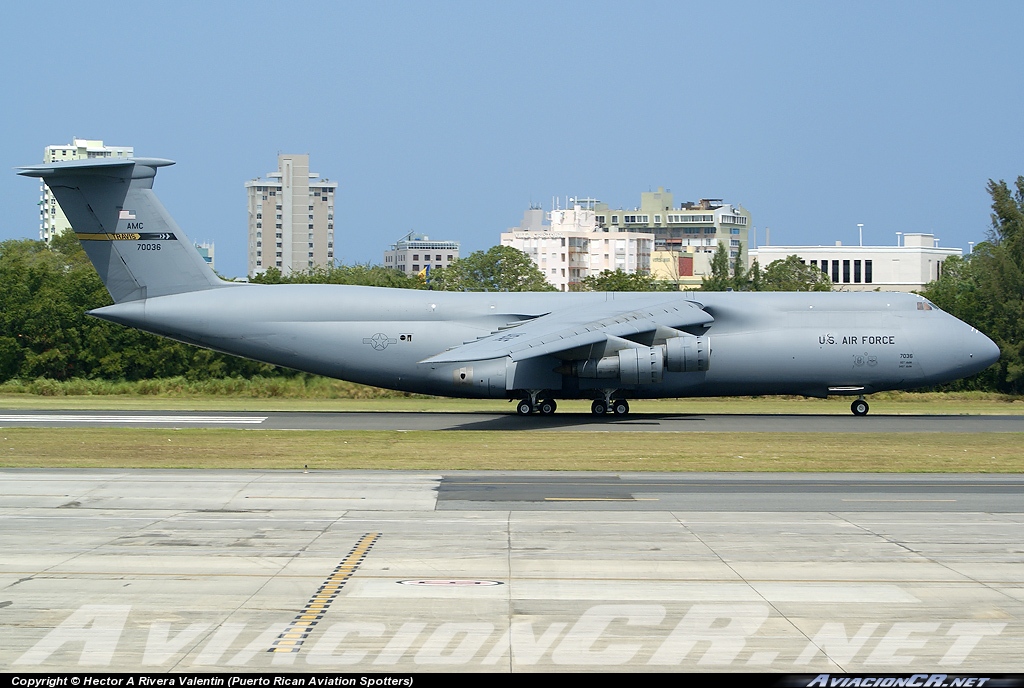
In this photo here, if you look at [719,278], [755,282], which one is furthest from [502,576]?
[719,278]

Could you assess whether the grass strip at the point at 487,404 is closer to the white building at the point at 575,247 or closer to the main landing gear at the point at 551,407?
the main landing gear at the point at 551,407

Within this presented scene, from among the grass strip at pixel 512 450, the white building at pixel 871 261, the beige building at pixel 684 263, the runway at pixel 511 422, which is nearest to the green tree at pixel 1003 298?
the runway at pixel 511 422

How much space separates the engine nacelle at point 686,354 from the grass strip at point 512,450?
3715 millimetres

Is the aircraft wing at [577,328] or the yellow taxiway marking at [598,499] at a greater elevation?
the aircraft wing at [577,328]

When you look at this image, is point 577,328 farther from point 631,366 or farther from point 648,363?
point 648,363

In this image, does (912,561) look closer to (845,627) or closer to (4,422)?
(845,627)

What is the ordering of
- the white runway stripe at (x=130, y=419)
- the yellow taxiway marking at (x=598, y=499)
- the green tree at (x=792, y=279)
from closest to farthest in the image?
the yellow taxiway marking at (x=598, y=499), the white runway stripe at (x=130, y=419), the green tree at (x=792, y=279)

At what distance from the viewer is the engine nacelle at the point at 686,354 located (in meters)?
30.4

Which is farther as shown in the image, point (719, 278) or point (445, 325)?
point (719, 278)

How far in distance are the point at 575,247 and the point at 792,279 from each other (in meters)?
95.8

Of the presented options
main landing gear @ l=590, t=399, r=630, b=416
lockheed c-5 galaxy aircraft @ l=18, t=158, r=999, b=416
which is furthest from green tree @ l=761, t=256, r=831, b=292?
main landing gear @ l=590, t=399, r=630, b=416

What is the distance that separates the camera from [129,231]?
3222 cm

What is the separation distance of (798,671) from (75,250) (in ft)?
376

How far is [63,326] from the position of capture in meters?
48.8
